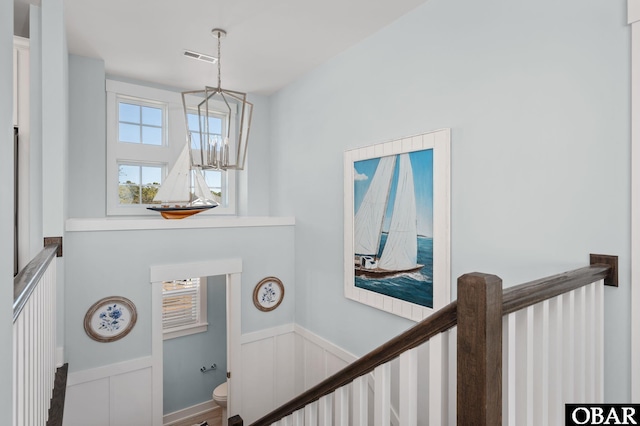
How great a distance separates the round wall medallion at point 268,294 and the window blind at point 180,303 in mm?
1217

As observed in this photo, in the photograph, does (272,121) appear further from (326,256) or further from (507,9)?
(507,9)

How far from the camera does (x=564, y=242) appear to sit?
63.4 inches

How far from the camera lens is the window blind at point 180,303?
415 cm

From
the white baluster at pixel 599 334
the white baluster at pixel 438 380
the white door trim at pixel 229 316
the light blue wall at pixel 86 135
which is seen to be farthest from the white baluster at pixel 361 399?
the light blue wall at pixel 86 135

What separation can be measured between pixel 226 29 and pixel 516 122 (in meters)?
2.06

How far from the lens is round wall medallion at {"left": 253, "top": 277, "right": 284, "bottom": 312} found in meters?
3.42

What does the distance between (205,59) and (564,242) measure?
2.93 m

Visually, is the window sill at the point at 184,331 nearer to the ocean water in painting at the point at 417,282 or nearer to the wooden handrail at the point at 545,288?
the ocean water in painting at the point at 417,282

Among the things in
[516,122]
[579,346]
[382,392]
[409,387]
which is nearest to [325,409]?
[382,392]

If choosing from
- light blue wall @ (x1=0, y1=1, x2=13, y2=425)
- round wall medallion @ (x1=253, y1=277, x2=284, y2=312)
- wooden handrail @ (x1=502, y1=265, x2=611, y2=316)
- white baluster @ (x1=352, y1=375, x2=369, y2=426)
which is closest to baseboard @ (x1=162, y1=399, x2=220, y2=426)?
round wall medallion @ (x1=253, y1=277, x2=284, y2=312)

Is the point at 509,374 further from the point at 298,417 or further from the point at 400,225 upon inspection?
the point at 400,225

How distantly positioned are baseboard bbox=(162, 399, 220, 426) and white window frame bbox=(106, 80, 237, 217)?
2.21 meters

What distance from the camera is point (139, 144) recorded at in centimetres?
357

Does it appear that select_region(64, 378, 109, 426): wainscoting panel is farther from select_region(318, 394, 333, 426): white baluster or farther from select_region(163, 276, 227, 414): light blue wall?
select_region(318, 394, 333, 426): white baluster
